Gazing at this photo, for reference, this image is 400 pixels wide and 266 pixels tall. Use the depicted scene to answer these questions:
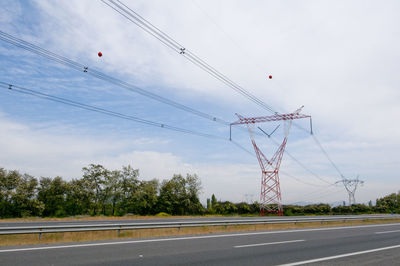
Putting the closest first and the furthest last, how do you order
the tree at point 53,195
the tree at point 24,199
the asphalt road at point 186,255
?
the asphalt road at point 186,255 < the tree at point 24,199 < the tree at point 53,195

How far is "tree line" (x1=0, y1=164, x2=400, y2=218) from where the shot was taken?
46.6 meters

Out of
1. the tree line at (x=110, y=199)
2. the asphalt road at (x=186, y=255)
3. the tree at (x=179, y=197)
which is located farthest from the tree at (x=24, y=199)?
the asphalt road at (x=186, y=255)

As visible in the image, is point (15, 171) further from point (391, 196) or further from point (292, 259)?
point (391, 196)

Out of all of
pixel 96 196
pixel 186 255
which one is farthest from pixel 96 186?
pixel 186 255

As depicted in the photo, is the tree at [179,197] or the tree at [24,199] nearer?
the tree at [24,199]

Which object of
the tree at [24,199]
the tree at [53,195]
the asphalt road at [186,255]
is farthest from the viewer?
the tree at [53,195]

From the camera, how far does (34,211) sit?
1831 inches

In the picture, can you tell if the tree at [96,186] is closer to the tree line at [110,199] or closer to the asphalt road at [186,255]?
the tree line at [110,199]

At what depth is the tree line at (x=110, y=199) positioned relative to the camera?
153 feet

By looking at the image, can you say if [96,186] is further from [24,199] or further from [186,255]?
[186,255]

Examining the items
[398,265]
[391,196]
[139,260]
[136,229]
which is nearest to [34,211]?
[136,229]

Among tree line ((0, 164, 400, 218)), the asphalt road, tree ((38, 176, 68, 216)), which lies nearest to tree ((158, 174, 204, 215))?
tree line ((0, 164, 400, 218))

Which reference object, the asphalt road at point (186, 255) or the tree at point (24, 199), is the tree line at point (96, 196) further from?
the asphalt road at point (186, 255)

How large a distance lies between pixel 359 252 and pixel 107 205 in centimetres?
5348
